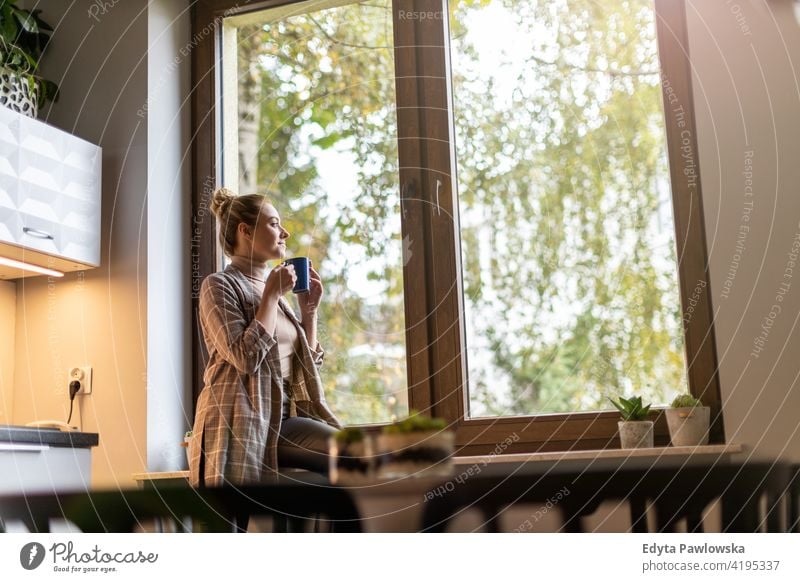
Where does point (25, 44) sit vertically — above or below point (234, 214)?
above

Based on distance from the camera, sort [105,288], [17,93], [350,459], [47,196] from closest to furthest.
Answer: [350,459]
[47,196]
[17,93]
[105,288]

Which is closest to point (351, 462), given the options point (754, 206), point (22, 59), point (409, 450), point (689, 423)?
point (409, 450)

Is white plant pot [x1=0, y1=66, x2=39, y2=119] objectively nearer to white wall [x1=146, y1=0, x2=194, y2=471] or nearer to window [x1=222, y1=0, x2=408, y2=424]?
white wall [x1=146, y1=0, x2=194, y2=471]

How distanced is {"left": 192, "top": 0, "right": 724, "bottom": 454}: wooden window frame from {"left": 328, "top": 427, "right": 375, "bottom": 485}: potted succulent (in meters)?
0.43

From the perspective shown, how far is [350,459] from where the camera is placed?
1922 mm

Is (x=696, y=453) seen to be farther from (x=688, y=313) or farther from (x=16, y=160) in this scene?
(x=16, y=160)

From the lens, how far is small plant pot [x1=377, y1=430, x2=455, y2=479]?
165cm

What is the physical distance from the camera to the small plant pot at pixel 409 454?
1.65m

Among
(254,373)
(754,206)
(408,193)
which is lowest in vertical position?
(254,373)

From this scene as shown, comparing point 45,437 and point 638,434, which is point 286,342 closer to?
point 45,437

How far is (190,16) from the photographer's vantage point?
295cm

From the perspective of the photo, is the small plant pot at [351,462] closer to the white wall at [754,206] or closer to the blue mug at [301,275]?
the blue mug at [301,275]

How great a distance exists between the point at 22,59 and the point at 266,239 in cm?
101
